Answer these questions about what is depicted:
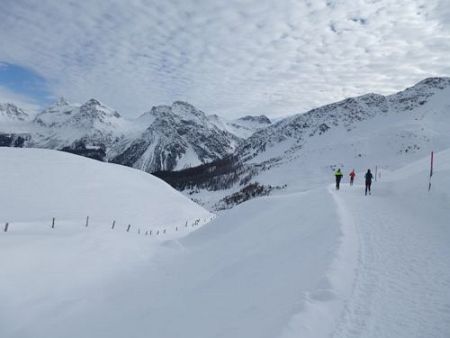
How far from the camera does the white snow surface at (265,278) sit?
325 inches

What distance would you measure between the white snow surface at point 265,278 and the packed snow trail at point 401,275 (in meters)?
0.04

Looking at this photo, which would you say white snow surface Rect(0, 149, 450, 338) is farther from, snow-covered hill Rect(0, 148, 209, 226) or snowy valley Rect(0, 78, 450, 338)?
snow-covered hill Rect(0, 148, 209, 226)

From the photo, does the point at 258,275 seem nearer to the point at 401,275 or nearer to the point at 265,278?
the point at 265,278

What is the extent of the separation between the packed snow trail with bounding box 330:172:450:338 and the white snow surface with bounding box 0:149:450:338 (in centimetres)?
4

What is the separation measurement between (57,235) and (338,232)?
2093 cm

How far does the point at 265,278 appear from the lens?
12477mm

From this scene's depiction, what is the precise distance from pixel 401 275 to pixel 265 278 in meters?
4.39

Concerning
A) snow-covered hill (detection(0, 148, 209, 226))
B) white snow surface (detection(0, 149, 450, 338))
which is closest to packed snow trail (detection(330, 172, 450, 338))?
white snow surface (detection(0, 149, 450, 338))

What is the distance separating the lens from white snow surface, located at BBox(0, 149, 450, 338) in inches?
325

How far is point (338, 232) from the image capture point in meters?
14.1

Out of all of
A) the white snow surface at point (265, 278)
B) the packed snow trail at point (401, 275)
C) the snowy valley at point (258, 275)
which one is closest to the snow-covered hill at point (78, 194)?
the snowy valley at point (258, 275)

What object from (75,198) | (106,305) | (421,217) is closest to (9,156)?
(75,198)

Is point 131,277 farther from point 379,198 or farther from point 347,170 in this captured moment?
point 347,170

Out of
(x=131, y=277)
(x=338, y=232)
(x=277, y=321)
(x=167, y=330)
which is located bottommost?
(x=131, y=277)
